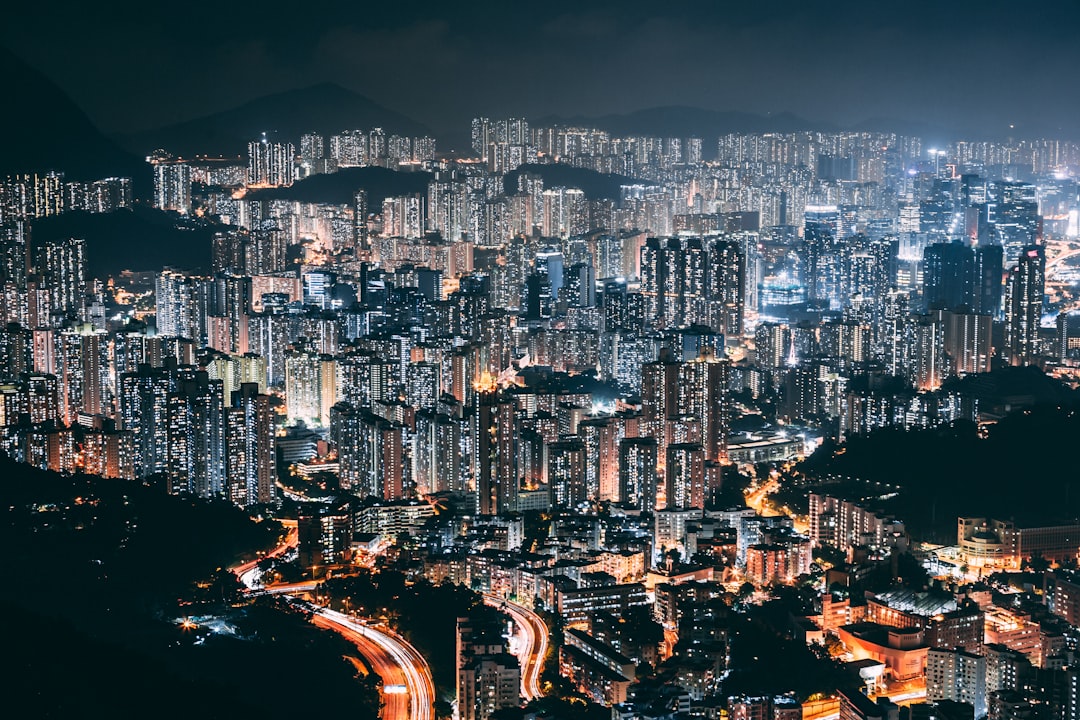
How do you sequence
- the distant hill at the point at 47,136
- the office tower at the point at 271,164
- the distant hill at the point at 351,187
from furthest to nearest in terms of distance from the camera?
the distant hill at the point at 351,187
the office tower at the point at 271,164
the distant hill at the point at 47,136

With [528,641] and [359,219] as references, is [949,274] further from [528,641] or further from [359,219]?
[528,641]

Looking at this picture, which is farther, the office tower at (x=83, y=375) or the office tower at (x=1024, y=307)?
the office tower at (x=1024, y=307)

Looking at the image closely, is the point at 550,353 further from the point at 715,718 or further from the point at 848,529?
the point at 715,718

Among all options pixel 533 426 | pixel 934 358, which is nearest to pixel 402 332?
pixel 533 426

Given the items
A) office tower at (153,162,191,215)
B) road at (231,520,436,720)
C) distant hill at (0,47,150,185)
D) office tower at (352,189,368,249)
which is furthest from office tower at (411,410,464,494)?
office tower at (352,189,368,249)

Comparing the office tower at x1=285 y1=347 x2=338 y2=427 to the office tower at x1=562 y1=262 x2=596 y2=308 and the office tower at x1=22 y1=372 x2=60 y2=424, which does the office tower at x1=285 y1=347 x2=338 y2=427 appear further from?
the office tower at x1=562 y1=262 x2=596 y2=308

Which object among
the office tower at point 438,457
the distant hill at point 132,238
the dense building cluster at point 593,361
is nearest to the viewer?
the dense building cluster at point 593,361

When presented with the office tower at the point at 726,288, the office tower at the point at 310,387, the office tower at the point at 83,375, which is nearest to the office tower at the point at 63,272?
the office tower at the point at 83,375

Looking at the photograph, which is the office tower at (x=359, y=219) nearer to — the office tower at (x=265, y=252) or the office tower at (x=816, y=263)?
the office tower at (x=265, y=252)
